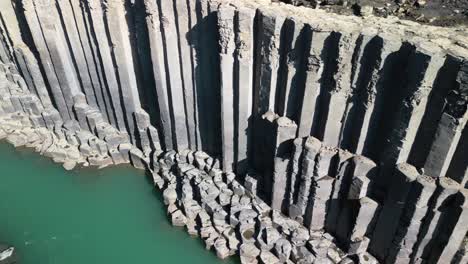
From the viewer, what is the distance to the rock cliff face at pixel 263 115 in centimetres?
802

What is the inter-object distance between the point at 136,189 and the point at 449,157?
8.07 meters

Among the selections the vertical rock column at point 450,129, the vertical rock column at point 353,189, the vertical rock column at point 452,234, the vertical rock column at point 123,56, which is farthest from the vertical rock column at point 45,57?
the vertical rock column at point 452,234

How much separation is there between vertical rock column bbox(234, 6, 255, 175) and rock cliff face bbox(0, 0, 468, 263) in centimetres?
4

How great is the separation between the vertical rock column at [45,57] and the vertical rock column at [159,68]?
134 inches

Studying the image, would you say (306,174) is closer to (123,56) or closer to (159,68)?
(159,68)

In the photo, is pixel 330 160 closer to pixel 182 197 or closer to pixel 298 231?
pixel 298 231

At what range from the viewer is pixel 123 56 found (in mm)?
11523

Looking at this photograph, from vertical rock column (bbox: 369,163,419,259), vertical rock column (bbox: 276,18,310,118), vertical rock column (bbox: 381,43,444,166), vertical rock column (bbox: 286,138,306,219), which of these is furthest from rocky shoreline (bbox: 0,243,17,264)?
vertical rock column (bbox: 381,43,444,166)

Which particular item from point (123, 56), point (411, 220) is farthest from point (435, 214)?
point (123, 56)

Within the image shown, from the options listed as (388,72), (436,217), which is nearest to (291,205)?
(436,217)

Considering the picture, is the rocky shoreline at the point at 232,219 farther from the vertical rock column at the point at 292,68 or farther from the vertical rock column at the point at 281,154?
the vertical rock column at the point at 292,68

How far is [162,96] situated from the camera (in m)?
11.6

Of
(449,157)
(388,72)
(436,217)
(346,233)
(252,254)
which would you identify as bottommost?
(252,254)

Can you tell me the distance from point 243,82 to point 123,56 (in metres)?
3.49
